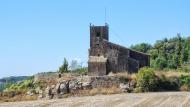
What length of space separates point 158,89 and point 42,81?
46.4 feet

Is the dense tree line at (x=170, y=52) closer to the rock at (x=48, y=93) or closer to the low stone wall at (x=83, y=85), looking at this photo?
the low stone wall at (x=83, y=85)

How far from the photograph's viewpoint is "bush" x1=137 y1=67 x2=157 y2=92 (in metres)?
51.7

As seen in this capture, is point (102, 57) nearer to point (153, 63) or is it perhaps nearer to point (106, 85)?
point (106, 85)

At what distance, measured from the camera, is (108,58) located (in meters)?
62.8

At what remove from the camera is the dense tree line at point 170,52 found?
86.5 meters

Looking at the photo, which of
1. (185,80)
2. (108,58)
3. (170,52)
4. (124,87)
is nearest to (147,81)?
(124,87)

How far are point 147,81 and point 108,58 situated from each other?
11.8 metres

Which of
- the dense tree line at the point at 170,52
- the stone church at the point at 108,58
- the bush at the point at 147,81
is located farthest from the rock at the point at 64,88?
the dense tree line at the point at 170,52

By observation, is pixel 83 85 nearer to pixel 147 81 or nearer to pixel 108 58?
pixel 147 81

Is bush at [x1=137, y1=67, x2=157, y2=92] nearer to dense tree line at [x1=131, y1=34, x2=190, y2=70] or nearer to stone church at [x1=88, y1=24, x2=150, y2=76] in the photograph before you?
stone church at [x1=88, y1=24, x2=150, y2=76]

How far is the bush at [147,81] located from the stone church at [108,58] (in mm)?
9691

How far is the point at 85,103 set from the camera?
1626 inches

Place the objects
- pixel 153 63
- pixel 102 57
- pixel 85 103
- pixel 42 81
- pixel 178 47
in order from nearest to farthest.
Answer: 1. pixel 85 103
2. pixel 42 81
3. pixel 102 57
4. pixel 153 63
5. pixel 178 47

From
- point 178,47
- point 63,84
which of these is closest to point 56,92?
point 63,84
